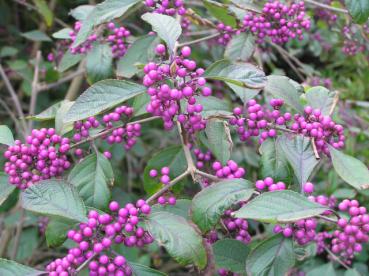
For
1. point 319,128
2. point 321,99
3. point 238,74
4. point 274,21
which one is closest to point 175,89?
point 238,74

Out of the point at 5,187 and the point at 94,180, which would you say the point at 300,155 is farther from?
the point at 5,187

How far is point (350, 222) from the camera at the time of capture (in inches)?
41.5

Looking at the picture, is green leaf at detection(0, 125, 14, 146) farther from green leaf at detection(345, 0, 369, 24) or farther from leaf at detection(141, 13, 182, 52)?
green leaf at detection(345, 0, 369, 24)

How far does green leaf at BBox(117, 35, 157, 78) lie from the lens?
5.66 ft

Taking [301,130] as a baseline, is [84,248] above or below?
below

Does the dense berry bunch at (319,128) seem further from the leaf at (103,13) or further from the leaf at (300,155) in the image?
the leaf at (103,13)

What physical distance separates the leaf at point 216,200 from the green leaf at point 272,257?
110mm

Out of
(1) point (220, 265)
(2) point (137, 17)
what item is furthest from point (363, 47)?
(1) point (220, 265)

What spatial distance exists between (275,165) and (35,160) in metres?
0.62

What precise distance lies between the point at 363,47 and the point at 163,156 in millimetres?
1462

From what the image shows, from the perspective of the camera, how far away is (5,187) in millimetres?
1391

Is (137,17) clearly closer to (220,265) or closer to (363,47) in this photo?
(363,47)

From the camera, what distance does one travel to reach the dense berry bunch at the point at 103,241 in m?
1.08

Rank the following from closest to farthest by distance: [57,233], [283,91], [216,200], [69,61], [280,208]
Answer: [280,208]
[216,200]
[57,233]
[283,91]
[69,61]
